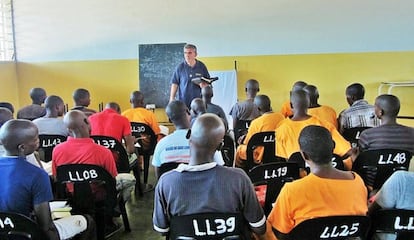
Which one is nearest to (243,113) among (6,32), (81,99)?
(81,99)

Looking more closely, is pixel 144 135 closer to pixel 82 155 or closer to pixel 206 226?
pixel 82 155

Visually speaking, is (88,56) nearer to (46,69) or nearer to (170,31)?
(46,69)

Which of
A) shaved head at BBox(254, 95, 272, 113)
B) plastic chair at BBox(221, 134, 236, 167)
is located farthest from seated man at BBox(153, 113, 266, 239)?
shaved head at BBox(254, 95, 272, 113)

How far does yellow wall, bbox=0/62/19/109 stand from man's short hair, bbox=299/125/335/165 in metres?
6.63

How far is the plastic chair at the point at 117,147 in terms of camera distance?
3.79 metres

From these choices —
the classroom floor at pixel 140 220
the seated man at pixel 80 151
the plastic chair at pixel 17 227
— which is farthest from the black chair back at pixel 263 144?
the plastic chair at pixel 17 227

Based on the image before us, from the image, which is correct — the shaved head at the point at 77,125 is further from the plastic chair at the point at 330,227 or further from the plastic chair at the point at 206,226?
the plastic chair at the point at 330,227

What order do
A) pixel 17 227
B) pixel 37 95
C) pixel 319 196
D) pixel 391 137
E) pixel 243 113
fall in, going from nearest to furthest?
pixel 319 196 → pixel 17 227 → pixel 391 137 → pixel 243 113 → pixel 37 95

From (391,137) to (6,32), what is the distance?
698 cm

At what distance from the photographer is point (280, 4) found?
7.05 meters

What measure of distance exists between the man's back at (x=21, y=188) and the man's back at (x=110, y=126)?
192 centimetres

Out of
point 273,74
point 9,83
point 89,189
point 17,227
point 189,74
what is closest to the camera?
point 17,227

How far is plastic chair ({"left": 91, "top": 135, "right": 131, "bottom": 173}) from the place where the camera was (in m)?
3.79

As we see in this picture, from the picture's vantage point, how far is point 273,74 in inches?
284
